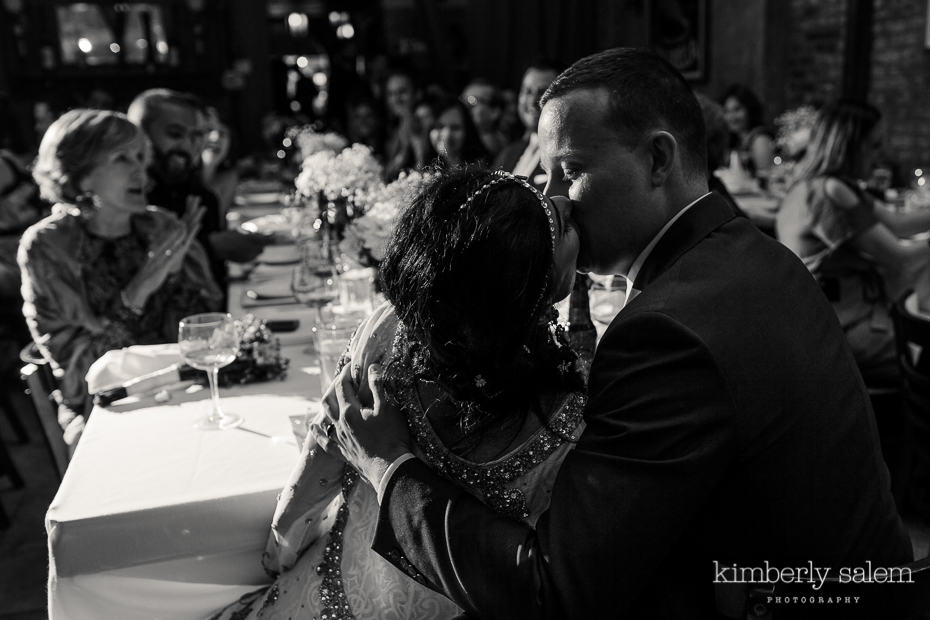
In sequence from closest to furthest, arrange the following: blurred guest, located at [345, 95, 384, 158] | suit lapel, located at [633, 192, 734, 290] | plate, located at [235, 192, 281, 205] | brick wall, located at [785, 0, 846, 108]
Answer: suit lapel, located at [633, 192, 734, 290], plate, located at [235, 192, 281, 205], brick wall, located at [785, 0, 846, 108], blurred guest, located at [345, 95, 384, 158]

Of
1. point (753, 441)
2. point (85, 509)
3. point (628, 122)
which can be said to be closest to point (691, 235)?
point (628, 122)

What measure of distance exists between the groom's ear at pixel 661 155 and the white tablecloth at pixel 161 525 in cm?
83

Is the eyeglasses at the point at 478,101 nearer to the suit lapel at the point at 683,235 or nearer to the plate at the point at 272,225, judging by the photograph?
the plate at the point at 272,225

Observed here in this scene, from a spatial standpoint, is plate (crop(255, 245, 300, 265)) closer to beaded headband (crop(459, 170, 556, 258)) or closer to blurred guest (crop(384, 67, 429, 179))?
blurred guest (crop(384, 67, 429, 179))

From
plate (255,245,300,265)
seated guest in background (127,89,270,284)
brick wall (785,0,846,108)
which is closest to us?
plate (255,245,300,265)

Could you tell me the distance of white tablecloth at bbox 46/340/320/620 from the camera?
1.39m

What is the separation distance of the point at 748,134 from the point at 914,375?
14.9ft

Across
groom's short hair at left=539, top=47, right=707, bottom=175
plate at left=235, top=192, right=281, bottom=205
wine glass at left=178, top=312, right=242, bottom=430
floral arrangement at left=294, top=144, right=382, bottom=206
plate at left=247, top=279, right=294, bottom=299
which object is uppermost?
groom's short hair at left=539, top=47, right=707, bottom=175

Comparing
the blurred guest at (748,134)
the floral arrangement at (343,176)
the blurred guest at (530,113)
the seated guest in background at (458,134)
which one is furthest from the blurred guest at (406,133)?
the floral arrangement at (343,176)

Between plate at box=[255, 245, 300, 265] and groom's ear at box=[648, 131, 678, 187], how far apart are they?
8.93 ft

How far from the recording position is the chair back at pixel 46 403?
213 centimetres

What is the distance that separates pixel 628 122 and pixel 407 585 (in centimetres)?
73

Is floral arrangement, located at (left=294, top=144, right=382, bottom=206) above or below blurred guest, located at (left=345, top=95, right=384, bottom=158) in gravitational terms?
above

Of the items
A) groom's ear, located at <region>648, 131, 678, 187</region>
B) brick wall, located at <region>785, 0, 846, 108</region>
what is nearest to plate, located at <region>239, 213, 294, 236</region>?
groom's ear, located at <region>648, 131, 678, 187</region>
